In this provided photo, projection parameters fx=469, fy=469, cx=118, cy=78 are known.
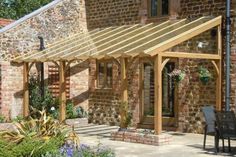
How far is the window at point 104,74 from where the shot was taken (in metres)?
17.0

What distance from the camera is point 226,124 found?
10.5 metres

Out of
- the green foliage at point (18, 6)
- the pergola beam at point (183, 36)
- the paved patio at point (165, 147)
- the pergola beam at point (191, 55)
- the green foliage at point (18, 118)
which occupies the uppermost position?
the green foliage at point (18, 6)

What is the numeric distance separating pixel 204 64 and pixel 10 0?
29.9 meters

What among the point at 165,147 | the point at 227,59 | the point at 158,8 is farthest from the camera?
the point at 158,8

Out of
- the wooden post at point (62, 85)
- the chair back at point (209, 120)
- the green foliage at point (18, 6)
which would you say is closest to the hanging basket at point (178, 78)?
the chair back at point (209, 120)

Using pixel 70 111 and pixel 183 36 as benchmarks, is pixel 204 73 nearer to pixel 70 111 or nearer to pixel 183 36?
pixel 183 36

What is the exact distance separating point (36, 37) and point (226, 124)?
8474mm

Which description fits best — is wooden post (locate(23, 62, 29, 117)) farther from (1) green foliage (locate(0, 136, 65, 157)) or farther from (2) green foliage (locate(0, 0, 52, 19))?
(2) green foliage (locate(0, 0, 52, 19))

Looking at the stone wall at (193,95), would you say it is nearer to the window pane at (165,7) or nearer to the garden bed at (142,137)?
the window pane at (165,7)

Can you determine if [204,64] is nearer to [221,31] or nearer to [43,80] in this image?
[221,31]

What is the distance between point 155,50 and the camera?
11.6m

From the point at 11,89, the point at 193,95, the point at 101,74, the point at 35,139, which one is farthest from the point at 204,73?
the point at 35,139

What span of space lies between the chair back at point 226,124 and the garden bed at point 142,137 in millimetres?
1727

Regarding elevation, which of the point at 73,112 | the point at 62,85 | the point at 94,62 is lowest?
the point at 73,112
